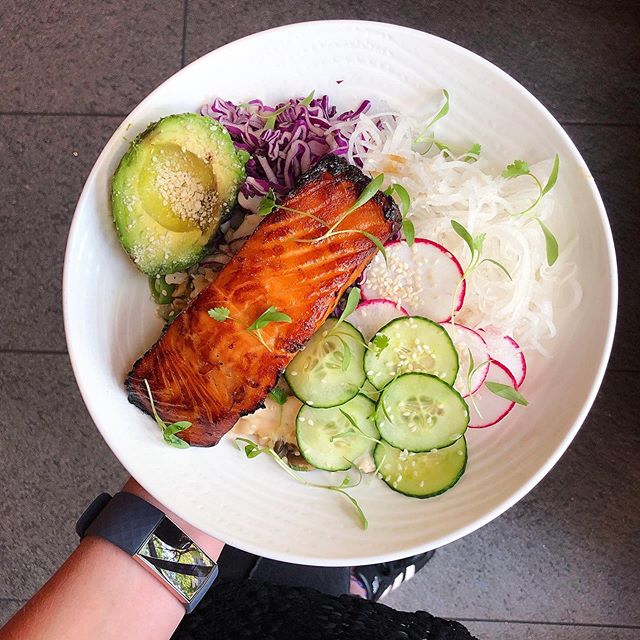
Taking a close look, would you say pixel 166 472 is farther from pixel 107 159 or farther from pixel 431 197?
pixel 431 197

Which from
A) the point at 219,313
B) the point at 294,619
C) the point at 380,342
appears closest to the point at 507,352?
the point at 380,342

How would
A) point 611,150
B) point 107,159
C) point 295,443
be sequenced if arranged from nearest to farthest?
point 107,159, point 295,443, point 611,150

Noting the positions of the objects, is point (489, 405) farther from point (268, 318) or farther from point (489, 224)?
point (268, 318)

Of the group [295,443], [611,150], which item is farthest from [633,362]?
[295,443]

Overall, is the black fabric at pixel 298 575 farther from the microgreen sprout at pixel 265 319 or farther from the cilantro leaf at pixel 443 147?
the cilantro leaf at pixel 443 147

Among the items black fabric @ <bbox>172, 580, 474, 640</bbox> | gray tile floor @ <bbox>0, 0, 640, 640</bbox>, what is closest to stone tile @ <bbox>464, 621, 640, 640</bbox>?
gray tile floor @ <bbox>0, 0, 640, 640</bbox>

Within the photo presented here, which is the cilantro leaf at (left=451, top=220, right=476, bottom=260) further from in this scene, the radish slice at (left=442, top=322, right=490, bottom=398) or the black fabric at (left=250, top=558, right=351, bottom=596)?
the black fabric at (left=250, top=558, right=351, bottom=596)

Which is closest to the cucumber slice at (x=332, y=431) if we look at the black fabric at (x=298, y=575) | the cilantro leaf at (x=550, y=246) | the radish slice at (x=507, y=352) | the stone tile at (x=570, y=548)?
the radish slice at (x=507, y=352)
